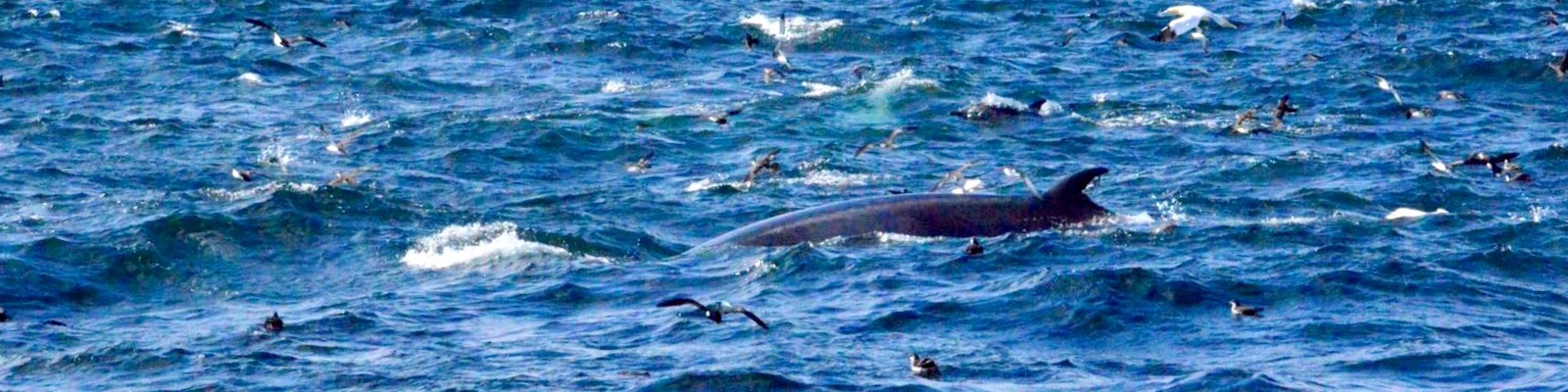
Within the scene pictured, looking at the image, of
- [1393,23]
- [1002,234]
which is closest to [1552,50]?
[1393,23]

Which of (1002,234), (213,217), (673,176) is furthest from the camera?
(673,176)

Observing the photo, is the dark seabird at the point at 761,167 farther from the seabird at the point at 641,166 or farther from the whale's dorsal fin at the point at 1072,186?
the whale's dorsal fin at the point at 1072,186

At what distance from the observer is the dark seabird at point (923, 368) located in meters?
16.9

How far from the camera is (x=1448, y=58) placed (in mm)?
38156

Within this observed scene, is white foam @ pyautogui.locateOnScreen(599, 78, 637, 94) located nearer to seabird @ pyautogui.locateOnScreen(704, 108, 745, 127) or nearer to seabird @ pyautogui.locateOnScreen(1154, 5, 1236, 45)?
seabird @ pyautogui.locateOnScreen(704, 108, 745, 127)

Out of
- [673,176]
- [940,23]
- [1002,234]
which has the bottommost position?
[940,23]

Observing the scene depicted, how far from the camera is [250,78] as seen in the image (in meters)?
38.5

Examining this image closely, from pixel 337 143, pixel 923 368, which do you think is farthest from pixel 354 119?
pixel 923 368

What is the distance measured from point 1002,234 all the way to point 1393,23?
23730 mm

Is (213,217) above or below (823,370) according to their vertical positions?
below

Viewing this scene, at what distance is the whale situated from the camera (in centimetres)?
2205

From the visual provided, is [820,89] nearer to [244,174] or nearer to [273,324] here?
[244,174]

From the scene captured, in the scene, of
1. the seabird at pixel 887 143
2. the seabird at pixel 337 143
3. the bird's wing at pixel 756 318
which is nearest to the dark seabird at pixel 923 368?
the bird's wing at pixel 756 318

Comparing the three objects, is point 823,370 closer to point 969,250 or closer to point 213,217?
point 969,250
